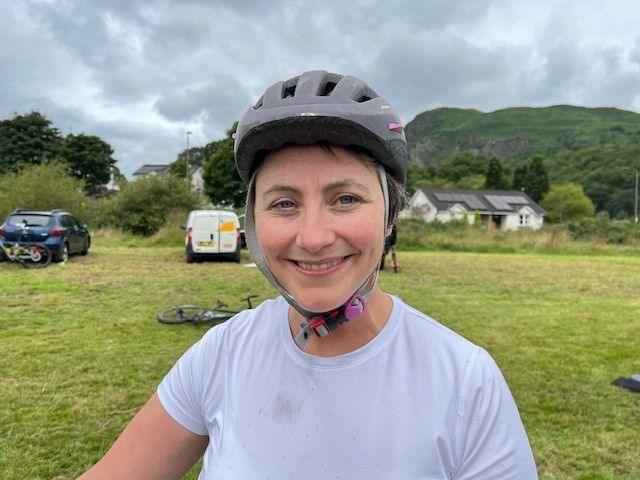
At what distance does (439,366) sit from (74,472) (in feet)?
9.61

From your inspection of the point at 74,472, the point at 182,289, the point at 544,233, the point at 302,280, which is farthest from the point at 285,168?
the point at 544,233

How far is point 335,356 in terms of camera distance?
4.09 ft

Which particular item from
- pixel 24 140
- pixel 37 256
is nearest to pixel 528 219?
pixel 24 140

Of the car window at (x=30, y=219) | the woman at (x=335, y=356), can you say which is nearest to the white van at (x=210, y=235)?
the car window at (x=30, y=219)

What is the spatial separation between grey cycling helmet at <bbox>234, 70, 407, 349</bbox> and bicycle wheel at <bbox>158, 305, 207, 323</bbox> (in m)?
6.02

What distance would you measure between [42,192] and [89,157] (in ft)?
115

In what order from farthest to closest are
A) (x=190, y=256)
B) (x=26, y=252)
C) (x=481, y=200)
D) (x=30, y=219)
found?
(x=481, y=200)
(x=190, y=256)
(x=30, y=219)
(x=26, y=252)

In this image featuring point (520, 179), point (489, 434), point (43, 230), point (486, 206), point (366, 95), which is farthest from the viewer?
point (520, 179)

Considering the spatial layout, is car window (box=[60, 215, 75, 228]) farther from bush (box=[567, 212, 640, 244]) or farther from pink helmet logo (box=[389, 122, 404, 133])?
bush (box=[567, 212, 640, 244])

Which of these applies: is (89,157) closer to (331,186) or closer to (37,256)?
(37,256)

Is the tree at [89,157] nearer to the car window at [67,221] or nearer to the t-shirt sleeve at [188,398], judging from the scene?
the car window at [67,221]

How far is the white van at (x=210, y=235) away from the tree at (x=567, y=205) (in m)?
66.9

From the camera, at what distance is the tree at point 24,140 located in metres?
48.8

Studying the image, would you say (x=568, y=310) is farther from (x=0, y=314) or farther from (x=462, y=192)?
(x=462, y=192)
